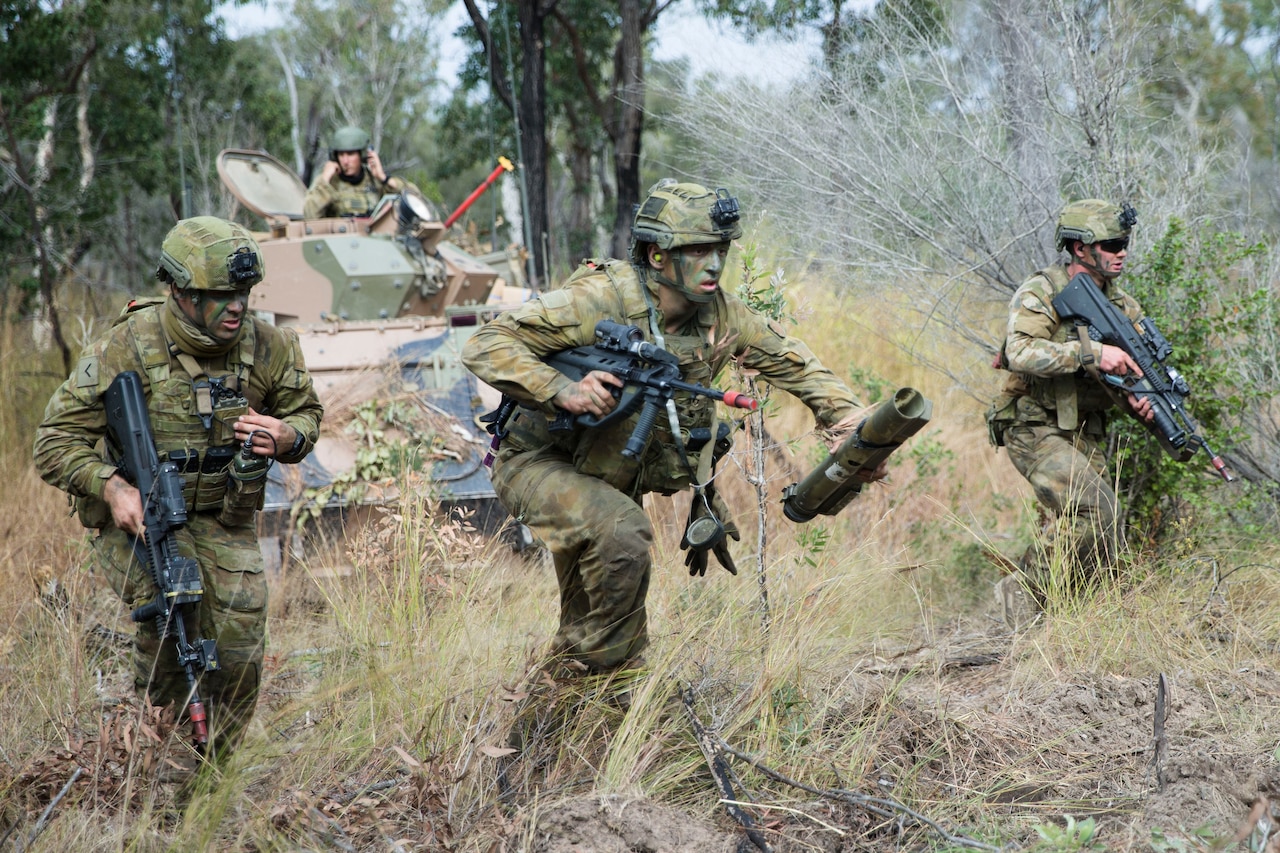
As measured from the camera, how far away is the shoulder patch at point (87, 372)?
14.5 feet

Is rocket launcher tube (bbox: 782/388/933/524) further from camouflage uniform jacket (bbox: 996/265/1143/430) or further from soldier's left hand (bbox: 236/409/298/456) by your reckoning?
camouflage uniform jacket (bbox: 996/265/1143/430)

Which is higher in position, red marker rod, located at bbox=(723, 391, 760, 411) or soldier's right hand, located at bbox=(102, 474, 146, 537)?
red marker rod, located at bbox=(723, 391, 760, 411)

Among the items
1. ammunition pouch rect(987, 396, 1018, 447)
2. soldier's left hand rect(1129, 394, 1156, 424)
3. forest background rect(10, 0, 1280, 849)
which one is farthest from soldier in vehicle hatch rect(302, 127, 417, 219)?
soldier's left hand rect(1129, 394, 1156, 424)

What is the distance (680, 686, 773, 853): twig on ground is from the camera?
12.3 feet

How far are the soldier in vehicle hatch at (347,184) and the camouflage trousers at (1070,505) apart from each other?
5.23 m

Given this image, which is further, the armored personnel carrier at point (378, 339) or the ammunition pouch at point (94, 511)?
the armored personnel carrier at point (378, 339)

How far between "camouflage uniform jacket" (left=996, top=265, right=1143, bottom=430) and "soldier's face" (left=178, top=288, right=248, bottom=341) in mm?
3446

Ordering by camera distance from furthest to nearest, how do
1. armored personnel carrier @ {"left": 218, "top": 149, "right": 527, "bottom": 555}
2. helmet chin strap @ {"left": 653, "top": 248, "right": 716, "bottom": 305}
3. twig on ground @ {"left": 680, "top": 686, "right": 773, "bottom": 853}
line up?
armored personnel carrier @ {"left": 218, "top": 149, "right": 527, "bottom": 555} < helmet chin strap @ {"left": 653, "top": 248, "right": 716, "bottom": 305} < twig on ground @ {"left": 680, "top": 686, "right": 773, "bottom": 853}

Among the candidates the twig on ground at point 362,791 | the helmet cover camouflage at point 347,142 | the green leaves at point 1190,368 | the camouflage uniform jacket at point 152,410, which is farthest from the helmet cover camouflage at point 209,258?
the helmet cover camouflage at point 347,142

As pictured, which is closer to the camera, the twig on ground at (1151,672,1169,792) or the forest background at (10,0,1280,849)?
the twig on ground at (1151,672,1169,792)

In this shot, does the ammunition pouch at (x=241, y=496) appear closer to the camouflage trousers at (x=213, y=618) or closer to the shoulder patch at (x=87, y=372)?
the camouflage trousers at (x=213, y=618)

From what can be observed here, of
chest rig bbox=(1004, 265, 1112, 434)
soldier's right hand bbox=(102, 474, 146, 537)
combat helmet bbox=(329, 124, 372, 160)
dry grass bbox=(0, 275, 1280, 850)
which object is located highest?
combat helmet bbox=(329, 124, 372, 160)

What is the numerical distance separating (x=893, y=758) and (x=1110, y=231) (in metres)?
2.94

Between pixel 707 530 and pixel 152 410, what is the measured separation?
1934mm
